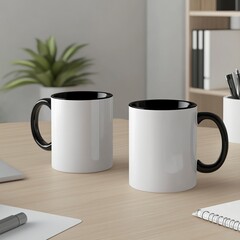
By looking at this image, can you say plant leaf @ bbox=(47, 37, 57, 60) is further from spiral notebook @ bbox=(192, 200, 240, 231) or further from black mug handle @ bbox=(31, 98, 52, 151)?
spiral notebook @ bbox=(192, 200, 240, 231)

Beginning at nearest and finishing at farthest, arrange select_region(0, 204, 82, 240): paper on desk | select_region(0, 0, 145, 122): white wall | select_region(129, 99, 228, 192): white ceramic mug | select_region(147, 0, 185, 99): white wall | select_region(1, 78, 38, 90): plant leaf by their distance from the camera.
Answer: select_region(0, 204, 82, 240): paper on desk, select_region(129, 99, 228, 192): white ceramic mug, select_region(1, 78, 38, 90): plant leaf, select_region(0, 0, 145, 122): white wall, select_region(147, 0, 185, 99): white wall

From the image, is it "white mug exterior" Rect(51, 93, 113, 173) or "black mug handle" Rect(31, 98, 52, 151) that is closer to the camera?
"white mug exterior" Rect(51, 93, 113, 173)

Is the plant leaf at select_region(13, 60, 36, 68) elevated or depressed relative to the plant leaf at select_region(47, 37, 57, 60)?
depressed

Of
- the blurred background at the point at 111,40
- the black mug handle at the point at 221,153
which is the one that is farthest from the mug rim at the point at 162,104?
the blurred background at the point at 111,40

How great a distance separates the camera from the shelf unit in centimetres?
358

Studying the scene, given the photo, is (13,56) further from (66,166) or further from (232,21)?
(66,166)

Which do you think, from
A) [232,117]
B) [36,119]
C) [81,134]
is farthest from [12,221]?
[232,117]

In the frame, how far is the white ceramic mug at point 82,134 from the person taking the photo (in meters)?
1.18

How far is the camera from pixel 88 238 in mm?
869

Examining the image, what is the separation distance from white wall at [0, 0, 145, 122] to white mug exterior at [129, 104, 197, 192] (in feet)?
8.88

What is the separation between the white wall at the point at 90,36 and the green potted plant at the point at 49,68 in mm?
140

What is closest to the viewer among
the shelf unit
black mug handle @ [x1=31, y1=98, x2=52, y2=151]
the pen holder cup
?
black mug handle @ [x1=31, y1=98, x2=52, y2=151]

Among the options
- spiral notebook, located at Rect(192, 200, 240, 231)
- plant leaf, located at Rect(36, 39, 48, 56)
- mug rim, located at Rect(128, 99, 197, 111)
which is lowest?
spiral notebook, located at Rect(192, 200, 240, 231)

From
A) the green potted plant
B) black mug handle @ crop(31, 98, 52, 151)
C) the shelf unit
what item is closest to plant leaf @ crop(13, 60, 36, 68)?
the green potted plant
